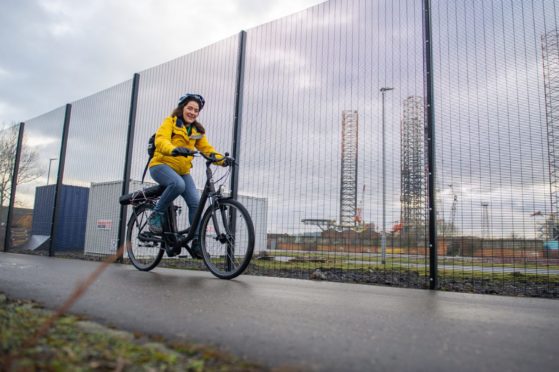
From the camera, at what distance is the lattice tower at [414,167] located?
3998 millimetres

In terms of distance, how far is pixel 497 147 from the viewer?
3.84 meters

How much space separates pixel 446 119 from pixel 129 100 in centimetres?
566

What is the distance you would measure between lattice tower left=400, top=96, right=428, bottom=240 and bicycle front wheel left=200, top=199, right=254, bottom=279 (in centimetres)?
156

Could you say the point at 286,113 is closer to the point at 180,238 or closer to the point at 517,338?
the point at 180,238

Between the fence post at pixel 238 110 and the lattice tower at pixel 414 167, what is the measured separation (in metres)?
2.18

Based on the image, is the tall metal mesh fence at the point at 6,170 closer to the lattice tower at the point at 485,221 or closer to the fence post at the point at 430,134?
the fence post at the point at 430,134

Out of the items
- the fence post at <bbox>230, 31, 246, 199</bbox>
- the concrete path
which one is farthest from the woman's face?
the concrete path

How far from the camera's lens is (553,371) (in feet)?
4.19

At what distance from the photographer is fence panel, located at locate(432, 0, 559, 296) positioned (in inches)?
144

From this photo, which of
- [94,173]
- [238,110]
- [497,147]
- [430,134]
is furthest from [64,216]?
[497,147]

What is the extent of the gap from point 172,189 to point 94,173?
187 inches

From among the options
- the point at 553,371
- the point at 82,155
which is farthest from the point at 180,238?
the point at 82,155

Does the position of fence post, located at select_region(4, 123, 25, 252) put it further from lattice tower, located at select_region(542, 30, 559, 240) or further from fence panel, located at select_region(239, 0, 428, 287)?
lattice tower, located at select_region(542, 30, 559, 240)

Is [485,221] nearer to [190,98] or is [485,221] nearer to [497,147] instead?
[497,147]
